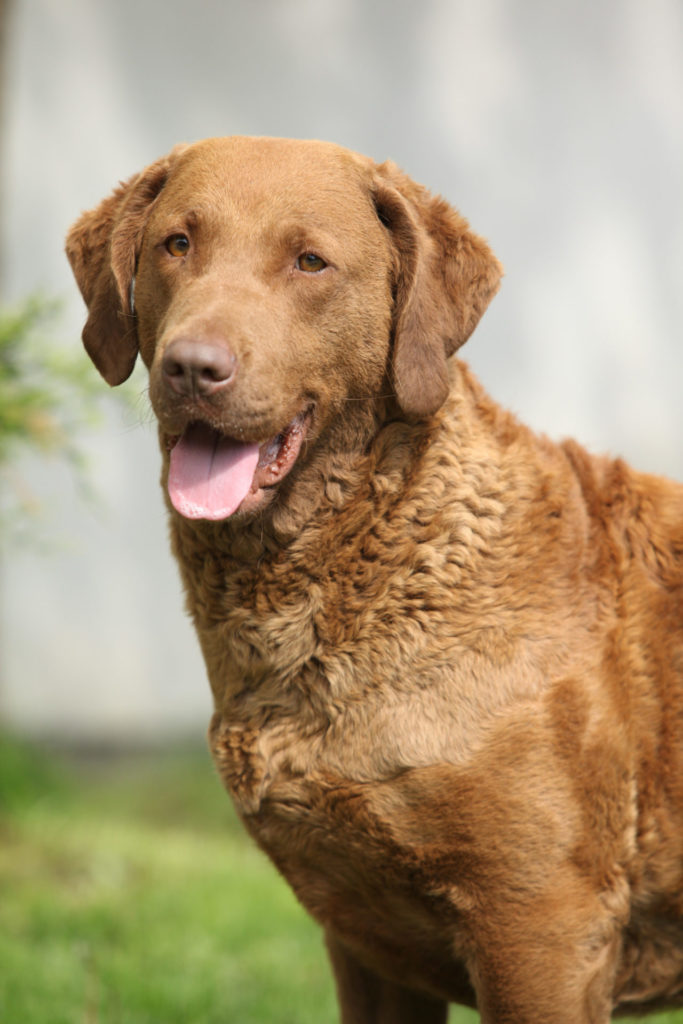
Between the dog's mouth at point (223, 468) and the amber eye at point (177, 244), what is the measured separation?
428mm

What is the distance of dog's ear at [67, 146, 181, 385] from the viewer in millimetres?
2943

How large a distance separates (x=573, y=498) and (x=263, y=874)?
139 inches

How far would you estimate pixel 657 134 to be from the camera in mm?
7066

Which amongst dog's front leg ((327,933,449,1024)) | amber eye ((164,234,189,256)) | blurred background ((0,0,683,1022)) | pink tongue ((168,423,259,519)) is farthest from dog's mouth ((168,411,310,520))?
blurred background ((0,0,683,1022))

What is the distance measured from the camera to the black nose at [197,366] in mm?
2430

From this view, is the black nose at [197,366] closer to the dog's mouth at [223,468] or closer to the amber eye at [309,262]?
the dog's mouth at [223,468]

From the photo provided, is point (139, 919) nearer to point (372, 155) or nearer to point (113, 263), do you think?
point (113, 263)

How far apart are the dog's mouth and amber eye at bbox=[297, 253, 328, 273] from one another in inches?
12.9

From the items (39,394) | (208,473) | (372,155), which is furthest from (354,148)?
(208,473)

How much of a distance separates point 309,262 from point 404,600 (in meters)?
0.80

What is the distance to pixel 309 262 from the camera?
105 inches

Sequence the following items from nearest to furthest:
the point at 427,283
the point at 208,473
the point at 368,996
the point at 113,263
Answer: the point at 208,473 < the point at 427,283 < the point at 113,263 < the point at 368,996

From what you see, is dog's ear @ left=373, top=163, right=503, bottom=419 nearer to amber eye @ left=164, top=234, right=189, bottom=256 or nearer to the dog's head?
the dog's head

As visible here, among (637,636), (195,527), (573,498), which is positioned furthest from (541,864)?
(195,527)
